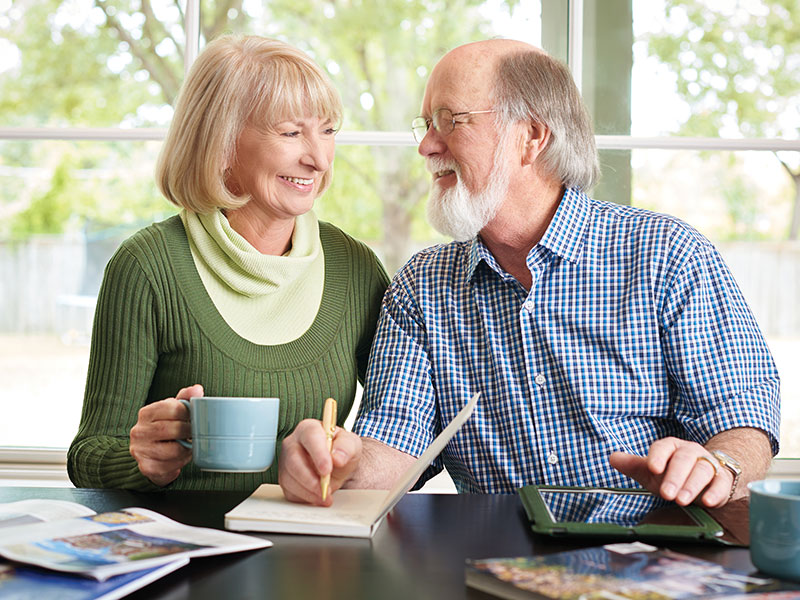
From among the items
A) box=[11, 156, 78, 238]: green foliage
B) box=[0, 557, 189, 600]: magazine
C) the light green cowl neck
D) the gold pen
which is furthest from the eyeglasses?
box=[11, 156, 78, 238]: green foliage

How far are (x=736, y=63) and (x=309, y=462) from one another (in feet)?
6.87

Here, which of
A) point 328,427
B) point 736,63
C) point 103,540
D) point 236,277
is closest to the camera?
point 103,540

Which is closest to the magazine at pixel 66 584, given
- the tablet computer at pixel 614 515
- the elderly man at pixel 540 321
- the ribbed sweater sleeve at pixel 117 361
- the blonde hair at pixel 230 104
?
the tablet computer at pixel 614 515

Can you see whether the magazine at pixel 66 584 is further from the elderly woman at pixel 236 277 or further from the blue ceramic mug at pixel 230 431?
the elderly woman at pixel 236 277

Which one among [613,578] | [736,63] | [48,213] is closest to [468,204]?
[613,578]

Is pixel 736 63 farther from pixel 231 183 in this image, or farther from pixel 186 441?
pixel 186 441

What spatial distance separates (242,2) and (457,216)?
1336 mm

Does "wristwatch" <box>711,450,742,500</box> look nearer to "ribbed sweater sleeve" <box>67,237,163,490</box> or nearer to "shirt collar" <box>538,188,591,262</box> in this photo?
"shirt collar" <box>538,188,591,262</box>

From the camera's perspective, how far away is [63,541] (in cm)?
96

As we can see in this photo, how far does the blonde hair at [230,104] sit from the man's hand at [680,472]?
98cm

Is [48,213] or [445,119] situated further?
[48,213]

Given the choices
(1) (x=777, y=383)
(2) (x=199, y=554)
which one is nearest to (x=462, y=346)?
(1) (x=777, y=383)

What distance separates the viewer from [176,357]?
1.72 meters

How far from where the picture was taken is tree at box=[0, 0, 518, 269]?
2.70 metres
